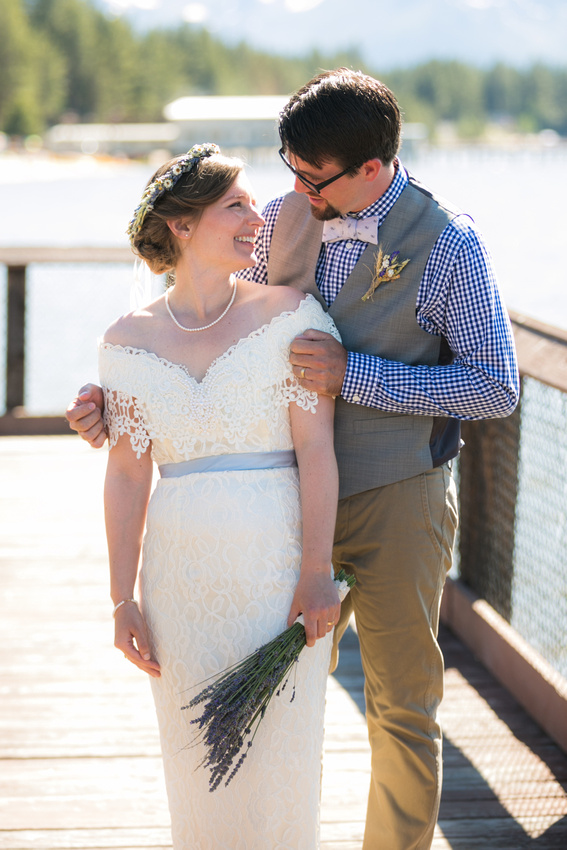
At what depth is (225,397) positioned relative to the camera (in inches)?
68.9

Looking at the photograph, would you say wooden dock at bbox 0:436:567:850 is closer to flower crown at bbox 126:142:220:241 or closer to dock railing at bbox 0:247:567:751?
dock railing at bbox 0:247:567:751

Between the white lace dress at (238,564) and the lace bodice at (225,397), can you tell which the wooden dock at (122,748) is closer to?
the white lace dress at (238,564)

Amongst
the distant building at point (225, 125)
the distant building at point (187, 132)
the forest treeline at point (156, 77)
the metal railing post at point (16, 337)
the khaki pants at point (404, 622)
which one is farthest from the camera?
the forest treeline at point (156, 77)

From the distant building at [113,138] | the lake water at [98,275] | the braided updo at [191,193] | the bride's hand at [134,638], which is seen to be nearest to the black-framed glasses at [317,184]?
the braided updo at [191,193]

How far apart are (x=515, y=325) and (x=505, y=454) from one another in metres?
0.46

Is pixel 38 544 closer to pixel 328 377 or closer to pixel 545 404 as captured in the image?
pixel 545 404

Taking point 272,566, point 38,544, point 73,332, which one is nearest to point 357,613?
point 272,566

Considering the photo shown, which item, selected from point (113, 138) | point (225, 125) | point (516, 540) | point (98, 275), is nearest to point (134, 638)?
point (516, 540)

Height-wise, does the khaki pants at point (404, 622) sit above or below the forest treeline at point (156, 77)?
above

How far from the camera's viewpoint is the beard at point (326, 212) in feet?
6.05

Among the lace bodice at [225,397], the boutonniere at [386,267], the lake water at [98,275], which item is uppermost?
the boutonniere at [386,267]

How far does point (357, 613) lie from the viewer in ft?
6.50

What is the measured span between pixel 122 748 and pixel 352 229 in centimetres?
160

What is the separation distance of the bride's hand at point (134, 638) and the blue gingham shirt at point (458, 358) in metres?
0.58
